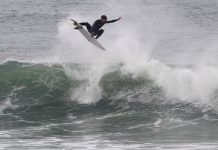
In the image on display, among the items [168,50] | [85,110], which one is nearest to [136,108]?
[85,110]

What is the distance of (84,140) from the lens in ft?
59.1

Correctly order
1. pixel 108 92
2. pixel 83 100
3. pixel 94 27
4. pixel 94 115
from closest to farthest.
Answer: pixel 94 115
pixel 94 27
pixel 83 100
pixel 108 92

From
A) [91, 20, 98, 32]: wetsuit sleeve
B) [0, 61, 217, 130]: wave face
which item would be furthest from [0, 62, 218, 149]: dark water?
[91, 20, 98, 32]: wetsuit sleeve

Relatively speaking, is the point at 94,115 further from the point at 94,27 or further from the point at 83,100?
the point at 94,27

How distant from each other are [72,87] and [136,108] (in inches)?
111

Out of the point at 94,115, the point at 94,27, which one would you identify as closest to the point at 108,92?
the point at 94,115

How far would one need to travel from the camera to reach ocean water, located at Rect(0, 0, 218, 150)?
60.3 feet

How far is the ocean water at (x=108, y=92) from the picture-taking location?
60.3ft

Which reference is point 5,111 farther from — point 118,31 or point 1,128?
point 118,31

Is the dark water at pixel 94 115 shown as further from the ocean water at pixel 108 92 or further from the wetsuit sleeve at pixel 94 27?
the wetsuit sleeve at pixel 94 27

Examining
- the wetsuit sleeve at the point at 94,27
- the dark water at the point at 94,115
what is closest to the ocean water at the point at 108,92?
the dark water at the point at 94,115

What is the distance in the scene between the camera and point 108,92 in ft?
74.7

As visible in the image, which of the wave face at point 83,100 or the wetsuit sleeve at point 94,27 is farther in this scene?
the wetsuit sleeve at point 94,27

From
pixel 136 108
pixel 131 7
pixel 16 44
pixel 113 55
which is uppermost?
pixel 131 7
